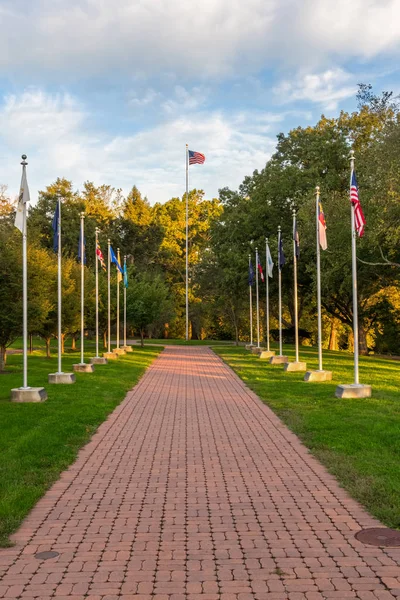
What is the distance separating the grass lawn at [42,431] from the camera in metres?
6.99

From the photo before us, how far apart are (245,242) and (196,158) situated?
12207 mm

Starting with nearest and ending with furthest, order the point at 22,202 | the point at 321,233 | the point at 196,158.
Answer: the point at 22,202 → the point at 321,233 → the point at 196,158

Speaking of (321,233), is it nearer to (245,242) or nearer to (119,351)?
(119,351)

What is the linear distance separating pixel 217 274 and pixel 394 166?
1368 inches

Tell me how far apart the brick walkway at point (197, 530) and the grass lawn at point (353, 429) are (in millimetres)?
272

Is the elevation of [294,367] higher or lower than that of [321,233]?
lower

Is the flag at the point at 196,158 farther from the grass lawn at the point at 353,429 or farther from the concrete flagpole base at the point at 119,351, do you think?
the grass lawn at the point at 353,429

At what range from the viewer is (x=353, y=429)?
35.3ft

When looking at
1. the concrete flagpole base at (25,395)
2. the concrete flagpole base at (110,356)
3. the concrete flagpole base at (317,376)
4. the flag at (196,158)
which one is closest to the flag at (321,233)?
the concrete flagpole base at (317,376)

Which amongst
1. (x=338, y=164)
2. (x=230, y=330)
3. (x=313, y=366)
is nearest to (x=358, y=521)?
(x=313, y=366)

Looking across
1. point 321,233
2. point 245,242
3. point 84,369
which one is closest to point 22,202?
point 321,233

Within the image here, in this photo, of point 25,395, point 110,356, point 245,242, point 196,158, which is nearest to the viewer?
point 25,395

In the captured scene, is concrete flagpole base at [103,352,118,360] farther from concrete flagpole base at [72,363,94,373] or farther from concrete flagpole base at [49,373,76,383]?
concrete flagpole base at [49,373,76,383]

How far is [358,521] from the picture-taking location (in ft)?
20.0
